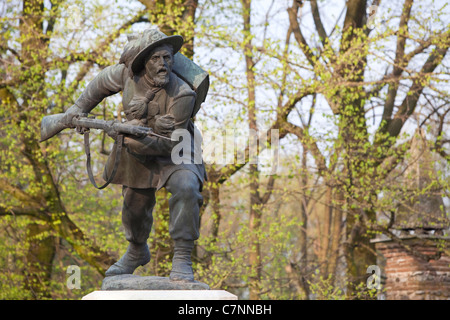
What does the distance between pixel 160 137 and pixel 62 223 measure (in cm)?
832

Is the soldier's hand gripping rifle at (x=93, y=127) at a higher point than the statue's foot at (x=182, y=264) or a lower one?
higher

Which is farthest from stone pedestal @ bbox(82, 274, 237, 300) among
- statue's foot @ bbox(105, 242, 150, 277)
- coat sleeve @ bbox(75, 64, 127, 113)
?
coat sleeve @ bbox(75, 64, 127, 113)

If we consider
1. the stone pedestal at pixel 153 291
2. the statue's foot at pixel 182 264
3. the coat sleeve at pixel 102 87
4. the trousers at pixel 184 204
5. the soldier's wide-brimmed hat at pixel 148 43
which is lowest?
the stone pedestal at pixel 153 291

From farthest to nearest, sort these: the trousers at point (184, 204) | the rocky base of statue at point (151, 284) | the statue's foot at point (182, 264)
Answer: the trousers at point (184, 204) < the statue's foot at point (182, 264) < the rocky base of statue at point (151, 284)

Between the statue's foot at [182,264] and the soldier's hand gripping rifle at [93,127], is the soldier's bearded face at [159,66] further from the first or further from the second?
the statue's foot at [182,264]

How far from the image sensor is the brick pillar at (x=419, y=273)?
10.9 meters

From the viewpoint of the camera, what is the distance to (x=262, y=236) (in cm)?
1212

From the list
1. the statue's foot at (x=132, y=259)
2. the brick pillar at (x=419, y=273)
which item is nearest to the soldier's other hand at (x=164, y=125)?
the statue's foot at (x=132, y=259)

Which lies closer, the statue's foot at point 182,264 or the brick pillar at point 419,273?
the statue's foot at point 182,264

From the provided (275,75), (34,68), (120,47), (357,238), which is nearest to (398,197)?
(357,238)

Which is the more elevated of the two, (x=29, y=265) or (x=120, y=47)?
(x=120, y=47)

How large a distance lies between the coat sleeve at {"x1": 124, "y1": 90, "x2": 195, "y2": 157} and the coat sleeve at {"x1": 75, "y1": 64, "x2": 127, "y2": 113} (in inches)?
20.5

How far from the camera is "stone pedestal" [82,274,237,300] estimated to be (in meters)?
4.47
